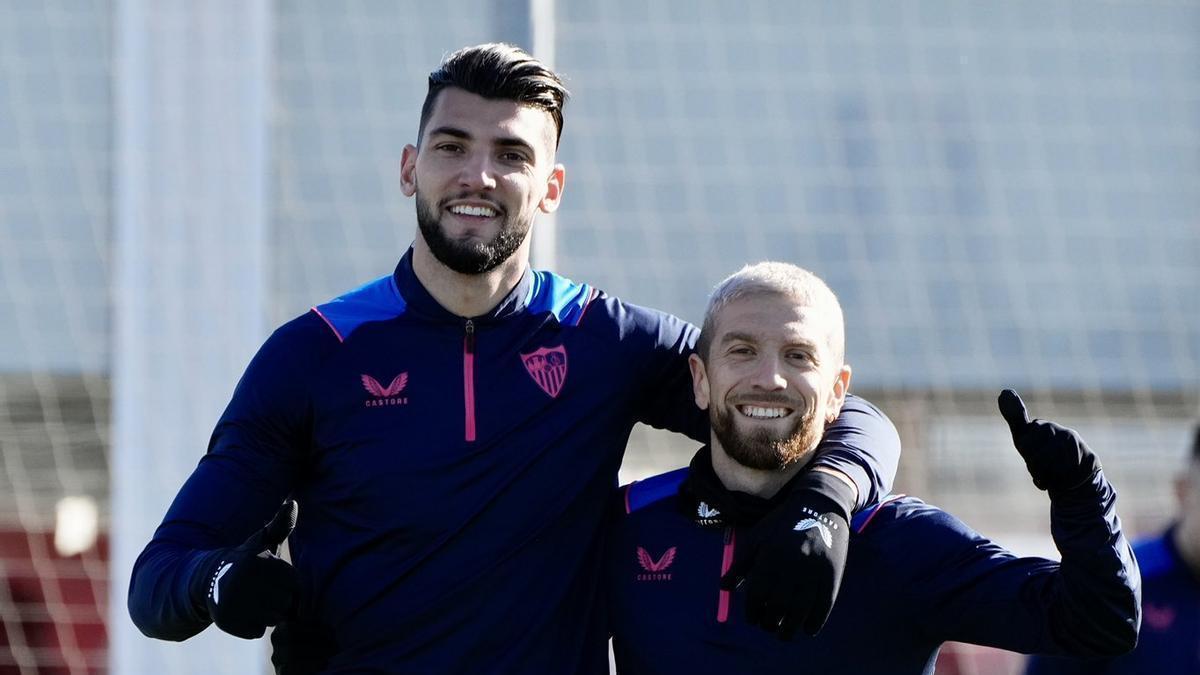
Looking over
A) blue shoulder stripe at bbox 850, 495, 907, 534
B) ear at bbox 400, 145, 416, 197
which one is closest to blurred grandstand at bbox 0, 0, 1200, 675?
ear at bbox 400, 145, 416, 197

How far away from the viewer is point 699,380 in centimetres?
220

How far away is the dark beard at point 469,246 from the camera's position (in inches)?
85.2

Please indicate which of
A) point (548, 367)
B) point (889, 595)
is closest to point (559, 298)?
point (548, 367)

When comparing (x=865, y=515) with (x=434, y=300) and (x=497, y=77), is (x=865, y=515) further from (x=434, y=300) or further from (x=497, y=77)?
(x=497, y=77)

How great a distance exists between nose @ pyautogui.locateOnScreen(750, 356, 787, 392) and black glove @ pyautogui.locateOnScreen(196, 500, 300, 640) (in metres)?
0.63

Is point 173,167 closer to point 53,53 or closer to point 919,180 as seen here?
point 53,53

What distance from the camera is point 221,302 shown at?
3486mm

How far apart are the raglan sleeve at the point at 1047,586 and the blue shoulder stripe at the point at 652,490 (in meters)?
0.36

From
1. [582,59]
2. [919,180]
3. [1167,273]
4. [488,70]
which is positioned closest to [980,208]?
[919,180]

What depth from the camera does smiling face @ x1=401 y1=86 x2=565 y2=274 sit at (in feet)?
7.12

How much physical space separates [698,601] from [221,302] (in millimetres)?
1732

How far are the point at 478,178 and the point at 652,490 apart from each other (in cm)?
51

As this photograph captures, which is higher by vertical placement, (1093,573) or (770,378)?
(770,378)

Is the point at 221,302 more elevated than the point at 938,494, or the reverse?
the point at 221,302
